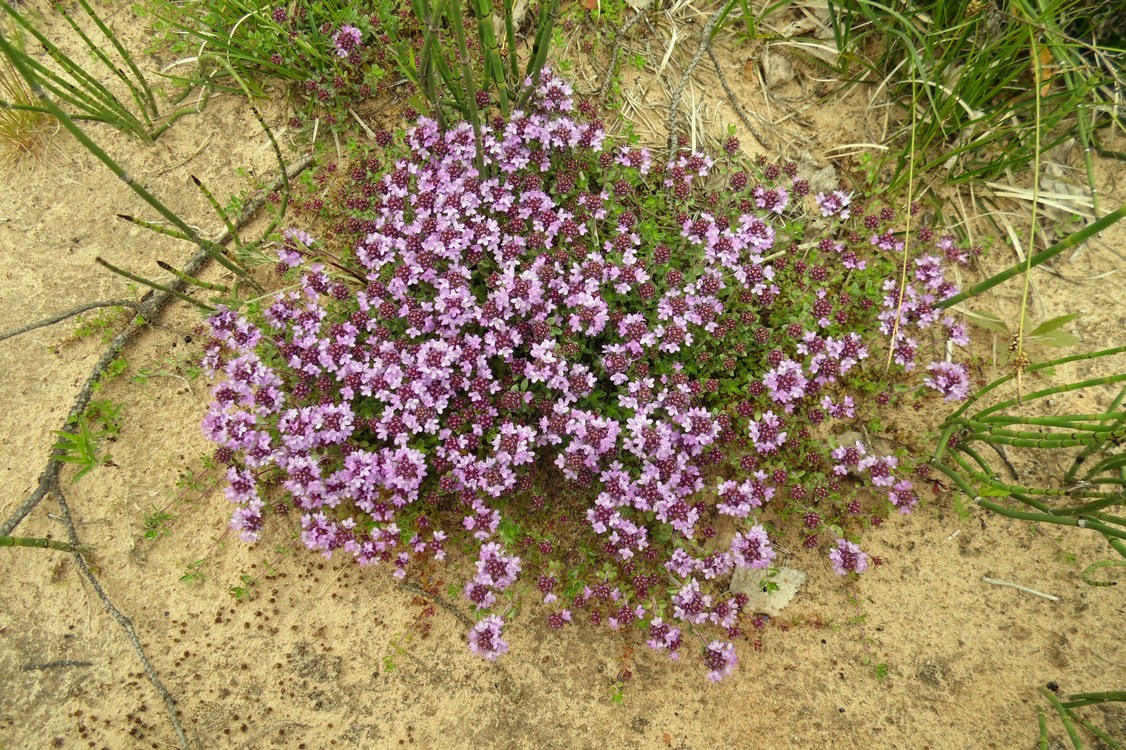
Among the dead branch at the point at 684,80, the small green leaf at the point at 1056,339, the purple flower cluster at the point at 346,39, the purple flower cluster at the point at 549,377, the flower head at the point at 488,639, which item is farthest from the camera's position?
the dead branch at the point at 684,80

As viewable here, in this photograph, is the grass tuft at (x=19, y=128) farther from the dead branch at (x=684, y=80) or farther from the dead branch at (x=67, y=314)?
the dead branch at (x=684, y=80)

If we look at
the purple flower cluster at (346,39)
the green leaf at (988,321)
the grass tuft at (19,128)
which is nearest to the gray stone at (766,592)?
the green leaf at (988,321)

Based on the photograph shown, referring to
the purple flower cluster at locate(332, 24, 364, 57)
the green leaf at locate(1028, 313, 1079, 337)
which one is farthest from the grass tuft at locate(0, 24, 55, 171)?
the green leaf at locate(1028, 313, 1079, 337)

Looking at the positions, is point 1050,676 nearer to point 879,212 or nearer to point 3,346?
point 879,212

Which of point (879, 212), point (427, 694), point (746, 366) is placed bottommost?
point (427, 694)

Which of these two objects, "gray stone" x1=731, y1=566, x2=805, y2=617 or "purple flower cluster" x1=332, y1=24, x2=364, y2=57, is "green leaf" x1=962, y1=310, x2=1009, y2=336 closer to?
"gray stone" x1=731, y1=566, x2=805, y2=617

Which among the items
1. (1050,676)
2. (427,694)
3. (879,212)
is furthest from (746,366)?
(427,694)
